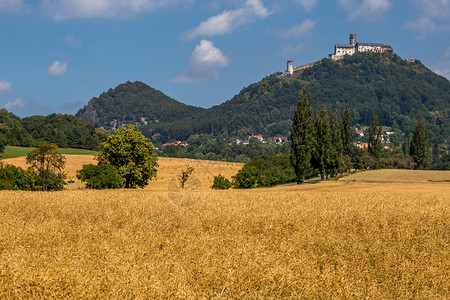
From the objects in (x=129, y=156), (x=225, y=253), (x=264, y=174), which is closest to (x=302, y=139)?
(x=264, y=174)

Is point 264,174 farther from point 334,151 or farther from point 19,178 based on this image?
point 19,178

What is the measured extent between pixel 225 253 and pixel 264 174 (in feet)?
195

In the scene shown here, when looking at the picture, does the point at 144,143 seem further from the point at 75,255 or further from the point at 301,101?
the point at 75,255

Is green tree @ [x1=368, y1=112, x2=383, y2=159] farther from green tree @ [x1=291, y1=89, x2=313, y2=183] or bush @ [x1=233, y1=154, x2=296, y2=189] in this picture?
green tree @ [x1=291, y1=89, x2=313, y2=183]

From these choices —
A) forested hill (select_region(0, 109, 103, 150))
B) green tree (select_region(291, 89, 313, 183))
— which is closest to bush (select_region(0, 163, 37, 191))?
green tree (select_region(291, 89, 313, 183))

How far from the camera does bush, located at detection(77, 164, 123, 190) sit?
46.5 meters

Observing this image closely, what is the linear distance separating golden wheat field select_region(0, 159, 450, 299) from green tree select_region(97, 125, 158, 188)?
32.5m

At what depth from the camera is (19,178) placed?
42875 mm

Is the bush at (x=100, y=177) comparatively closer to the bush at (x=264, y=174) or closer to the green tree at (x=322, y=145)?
the bush at (x=264, y=174)

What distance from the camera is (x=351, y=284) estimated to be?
8891 millimetres

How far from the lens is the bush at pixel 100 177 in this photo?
46.5m

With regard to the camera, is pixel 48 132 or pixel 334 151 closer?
pixel 334 151

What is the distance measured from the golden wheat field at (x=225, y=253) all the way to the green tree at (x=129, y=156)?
32460 millimetres

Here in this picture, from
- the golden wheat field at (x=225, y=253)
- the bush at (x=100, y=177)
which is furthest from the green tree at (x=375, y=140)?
the golden wheat field at (x=225, y=253)
